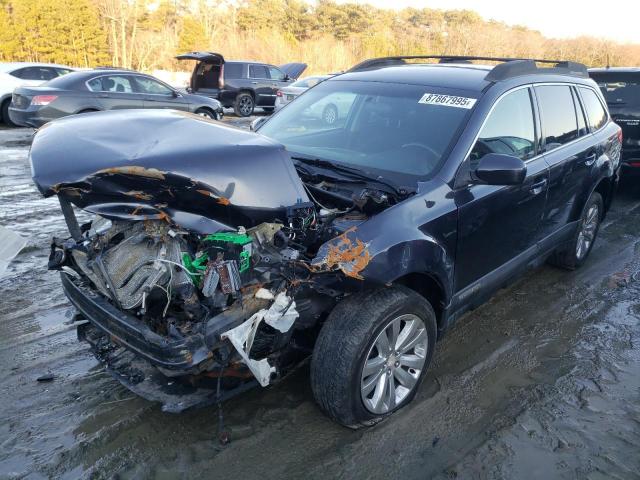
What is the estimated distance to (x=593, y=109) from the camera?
4.81m

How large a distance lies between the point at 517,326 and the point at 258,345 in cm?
239

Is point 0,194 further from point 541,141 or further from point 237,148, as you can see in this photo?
point 541,141

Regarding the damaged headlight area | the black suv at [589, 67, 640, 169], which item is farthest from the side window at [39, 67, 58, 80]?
the damaged headlight area

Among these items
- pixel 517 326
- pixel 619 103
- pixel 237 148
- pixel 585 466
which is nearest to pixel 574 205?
pixel 517 326

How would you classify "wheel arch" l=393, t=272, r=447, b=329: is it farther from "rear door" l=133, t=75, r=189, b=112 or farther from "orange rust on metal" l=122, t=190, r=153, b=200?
"rear door" l=133, t=75, r=189, b=112

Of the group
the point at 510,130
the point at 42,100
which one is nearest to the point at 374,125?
the point at 510,130

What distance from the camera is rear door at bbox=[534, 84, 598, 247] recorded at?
12.9 ft

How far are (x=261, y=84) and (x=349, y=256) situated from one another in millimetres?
16085

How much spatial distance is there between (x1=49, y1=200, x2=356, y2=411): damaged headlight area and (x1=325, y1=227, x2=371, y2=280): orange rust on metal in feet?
0.22

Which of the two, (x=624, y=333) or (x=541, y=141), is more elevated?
(x=541, y=141)

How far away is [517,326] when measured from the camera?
3994 millimetres

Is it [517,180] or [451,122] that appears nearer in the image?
[517,180]

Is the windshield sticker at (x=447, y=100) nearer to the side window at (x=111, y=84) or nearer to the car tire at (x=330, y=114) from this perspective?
the car tire at (x=330, y=114)

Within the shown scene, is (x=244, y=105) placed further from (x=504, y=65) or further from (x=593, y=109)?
(x=504, y=65)
